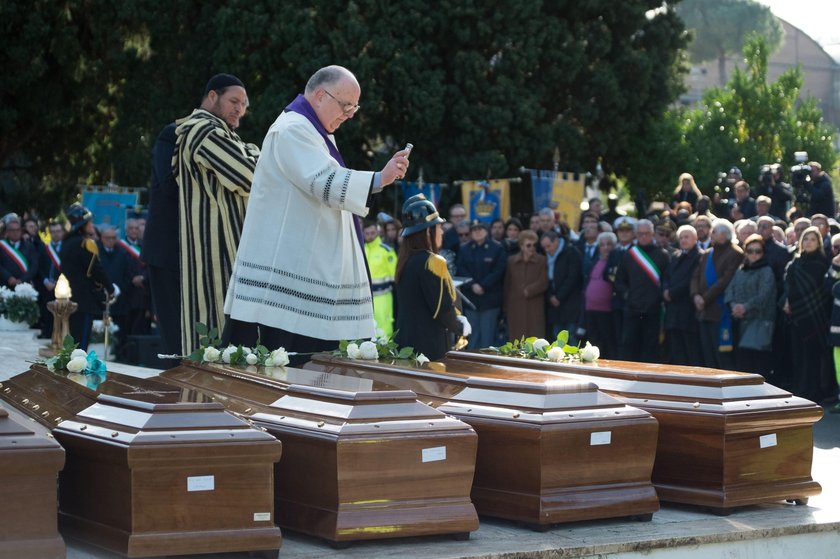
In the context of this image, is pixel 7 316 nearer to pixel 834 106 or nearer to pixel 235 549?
pixel 235 549

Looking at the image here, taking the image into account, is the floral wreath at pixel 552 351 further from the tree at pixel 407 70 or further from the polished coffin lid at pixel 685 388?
the tree at pixel 407 70

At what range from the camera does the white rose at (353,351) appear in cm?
614

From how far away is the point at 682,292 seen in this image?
1227 cm

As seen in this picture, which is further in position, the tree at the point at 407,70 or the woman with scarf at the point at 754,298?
the tree at the point at 407,70

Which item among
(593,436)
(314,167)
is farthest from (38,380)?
(593,436)

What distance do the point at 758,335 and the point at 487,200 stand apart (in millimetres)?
9567

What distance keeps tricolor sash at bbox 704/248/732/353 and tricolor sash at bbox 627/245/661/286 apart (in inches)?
22.7

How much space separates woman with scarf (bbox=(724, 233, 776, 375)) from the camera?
11586 mm

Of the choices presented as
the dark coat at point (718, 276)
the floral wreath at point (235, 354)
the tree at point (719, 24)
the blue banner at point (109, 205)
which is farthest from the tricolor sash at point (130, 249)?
the tree at point (719, 24)

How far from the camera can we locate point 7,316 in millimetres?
13734

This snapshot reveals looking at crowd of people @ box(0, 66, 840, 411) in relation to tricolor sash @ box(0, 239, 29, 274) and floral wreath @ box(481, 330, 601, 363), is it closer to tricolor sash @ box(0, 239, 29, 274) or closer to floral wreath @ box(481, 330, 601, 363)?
tricolor sash @ box(0, 239, 29, 274)

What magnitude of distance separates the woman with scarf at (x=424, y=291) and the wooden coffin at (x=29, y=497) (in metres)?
3.25

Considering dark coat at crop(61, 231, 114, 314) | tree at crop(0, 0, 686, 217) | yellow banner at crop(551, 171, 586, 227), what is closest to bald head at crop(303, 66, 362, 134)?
dark coat at crop(61, 231, 114, 314)

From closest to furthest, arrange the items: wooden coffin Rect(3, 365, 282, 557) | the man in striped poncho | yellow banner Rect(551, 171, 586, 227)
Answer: wooden coffin Rect(3, 365, 282, 557) < the man in striped poncho < yellow banner Rect(551, 171, 586, 227)
